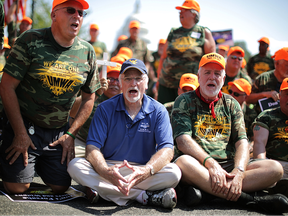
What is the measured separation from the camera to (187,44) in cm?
592

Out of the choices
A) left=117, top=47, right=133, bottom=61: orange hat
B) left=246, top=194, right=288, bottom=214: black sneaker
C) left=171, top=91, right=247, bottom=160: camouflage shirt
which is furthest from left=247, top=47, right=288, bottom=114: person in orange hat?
left=117, top=47, right=133, bottom=61: orange hat

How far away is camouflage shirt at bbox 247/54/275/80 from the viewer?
9125mm

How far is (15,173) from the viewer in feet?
11.2

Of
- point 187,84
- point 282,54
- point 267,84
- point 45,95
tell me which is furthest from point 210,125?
point 282,54

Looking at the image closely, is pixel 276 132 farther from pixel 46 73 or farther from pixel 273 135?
pixel 46 73

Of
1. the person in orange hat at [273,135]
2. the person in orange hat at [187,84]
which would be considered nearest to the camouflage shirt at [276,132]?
the person in orange hat at [273,135]

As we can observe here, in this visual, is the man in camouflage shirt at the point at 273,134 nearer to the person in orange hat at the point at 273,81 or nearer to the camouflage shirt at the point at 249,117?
the person in orange hat at the point at 273,81

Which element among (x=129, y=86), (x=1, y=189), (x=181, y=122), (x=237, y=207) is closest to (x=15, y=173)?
(x=1, y=189)

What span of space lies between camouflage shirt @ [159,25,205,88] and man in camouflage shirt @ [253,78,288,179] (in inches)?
81.8

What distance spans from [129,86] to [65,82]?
809 mm

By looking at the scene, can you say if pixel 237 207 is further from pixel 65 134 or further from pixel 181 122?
pixel 65 134

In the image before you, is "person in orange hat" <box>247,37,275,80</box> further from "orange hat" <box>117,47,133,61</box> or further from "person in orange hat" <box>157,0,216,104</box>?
"orange hat" <box>117,47,133,61</box>

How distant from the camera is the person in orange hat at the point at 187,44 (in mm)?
5914

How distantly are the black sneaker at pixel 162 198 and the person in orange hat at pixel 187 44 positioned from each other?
3.34m
